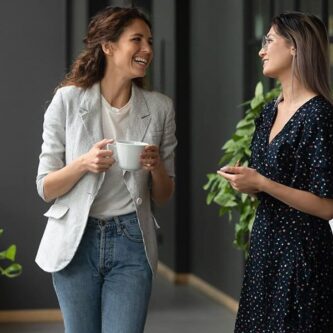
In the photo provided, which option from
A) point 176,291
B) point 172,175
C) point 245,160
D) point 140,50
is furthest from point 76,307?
point 176,291

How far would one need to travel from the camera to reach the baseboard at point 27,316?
18.8 feet

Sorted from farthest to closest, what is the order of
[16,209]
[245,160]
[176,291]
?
1. [176,291]
2. [16,209]
3. [245,160]

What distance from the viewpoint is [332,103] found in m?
2.18

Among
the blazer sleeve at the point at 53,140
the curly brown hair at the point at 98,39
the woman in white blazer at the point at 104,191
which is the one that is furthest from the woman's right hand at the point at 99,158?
the curly brown hair at the point at 98,39

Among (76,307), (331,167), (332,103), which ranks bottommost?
(76,307)

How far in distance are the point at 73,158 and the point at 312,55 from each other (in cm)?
70

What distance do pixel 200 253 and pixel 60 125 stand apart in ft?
16.1

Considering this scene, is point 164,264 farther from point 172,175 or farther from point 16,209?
point 172,175

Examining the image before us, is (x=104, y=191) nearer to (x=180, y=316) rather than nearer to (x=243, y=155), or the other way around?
(x=243, y=155)

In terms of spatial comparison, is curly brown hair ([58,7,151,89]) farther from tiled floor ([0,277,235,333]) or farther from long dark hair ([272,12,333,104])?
tiled floor ([0,277,235,333])

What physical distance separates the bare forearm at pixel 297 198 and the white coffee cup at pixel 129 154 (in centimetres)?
32

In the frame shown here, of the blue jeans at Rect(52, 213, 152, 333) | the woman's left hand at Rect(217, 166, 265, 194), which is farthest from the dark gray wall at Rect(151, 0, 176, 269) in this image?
the woman's left hand at Rect(217, 166, 265, 194)

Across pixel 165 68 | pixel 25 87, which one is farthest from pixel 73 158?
pixel 165 68

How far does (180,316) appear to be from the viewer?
6.02 metres
